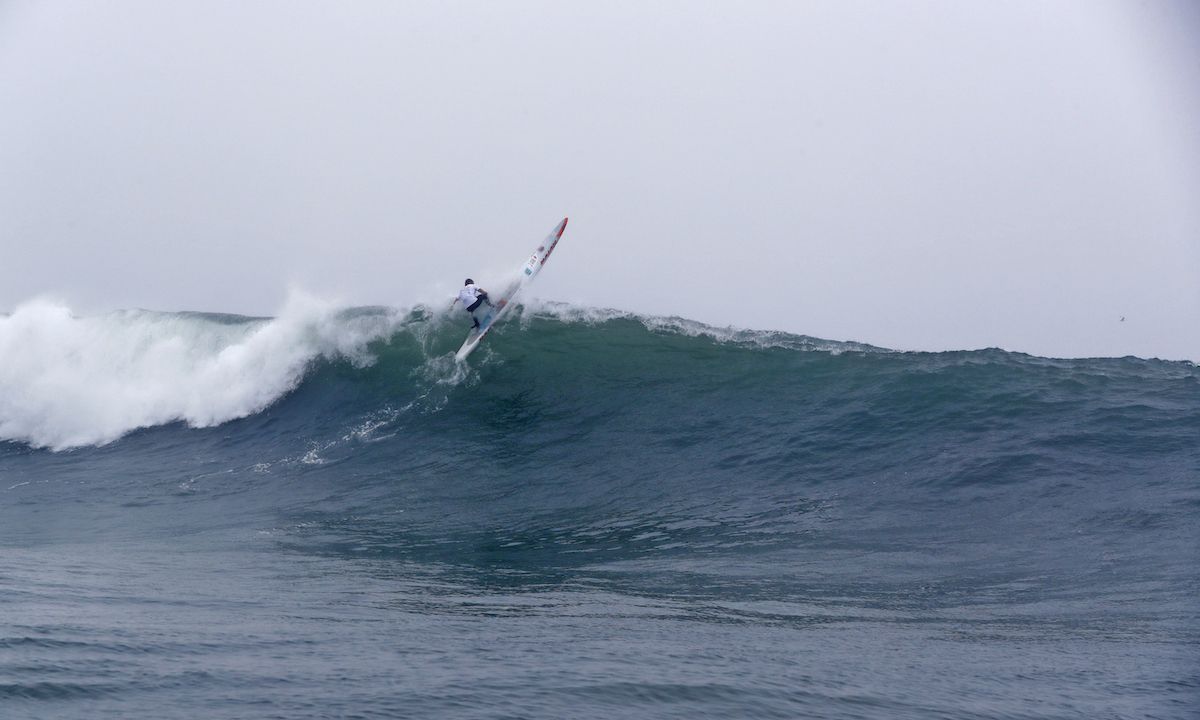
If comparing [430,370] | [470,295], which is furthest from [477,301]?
[430,370]

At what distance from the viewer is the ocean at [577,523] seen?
601cm

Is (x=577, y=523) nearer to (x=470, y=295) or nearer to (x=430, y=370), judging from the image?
(x=470, y=295)

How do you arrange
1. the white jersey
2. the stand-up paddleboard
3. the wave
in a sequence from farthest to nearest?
the stand-up paddleboard → the white jersey → the wave

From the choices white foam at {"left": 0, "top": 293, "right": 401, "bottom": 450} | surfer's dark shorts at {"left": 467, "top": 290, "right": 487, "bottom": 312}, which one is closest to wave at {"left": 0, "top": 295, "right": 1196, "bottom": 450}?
white foam at {"left": 0, "top": 293, "right": 401, "bottom": 450}

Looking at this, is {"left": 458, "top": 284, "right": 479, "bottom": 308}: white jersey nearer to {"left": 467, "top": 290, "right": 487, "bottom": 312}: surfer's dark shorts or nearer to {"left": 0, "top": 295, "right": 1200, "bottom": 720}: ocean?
{"left": 467, "top": 290, "right": 487, "bottom": 312}: surfer's dark shorts

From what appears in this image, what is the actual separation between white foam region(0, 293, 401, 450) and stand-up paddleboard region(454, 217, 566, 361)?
224 cm

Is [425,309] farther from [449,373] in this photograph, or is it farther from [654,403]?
[654,403]

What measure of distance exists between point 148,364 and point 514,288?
840 cm

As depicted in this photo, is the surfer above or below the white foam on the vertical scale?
above

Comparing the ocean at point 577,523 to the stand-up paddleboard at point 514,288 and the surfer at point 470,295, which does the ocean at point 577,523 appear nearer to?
the stand-up paddleboard at point 514,288

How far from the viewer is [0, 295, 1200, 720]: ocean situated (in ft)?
19.7

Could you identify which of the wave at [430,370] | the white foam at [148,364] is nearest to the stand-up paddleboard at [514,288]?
the wave at [430,370]

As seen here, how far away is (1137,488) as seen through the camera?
11.7 metres

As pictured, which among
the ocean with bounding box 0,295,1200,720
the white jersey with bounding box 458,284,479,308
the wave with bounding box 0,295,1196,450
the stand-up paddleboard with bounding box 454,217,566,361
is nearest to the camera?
the ocean with bounding box 0,295,1200,720
